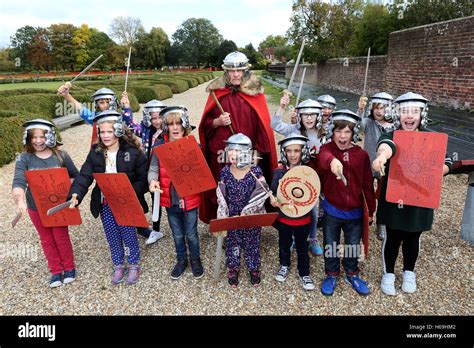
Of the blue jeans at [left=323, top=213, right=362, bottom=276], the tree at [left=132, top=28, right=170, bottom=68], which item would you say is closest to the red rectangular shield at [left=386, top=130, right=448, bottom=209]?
the blue jeans at [left=323, top=213, right=362, bottom=276]

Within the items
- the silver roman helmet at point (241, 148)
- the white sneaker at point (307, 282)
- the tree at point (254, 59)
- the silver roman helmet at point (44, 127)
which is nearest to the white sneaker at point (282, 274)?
the white sneaker at point (307, 282)

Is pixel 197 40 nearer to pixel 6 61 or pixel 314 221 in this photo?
pixel 6 61

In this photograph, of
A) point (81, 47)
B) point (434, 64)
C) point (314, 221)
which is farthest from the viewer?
point (81, 47)

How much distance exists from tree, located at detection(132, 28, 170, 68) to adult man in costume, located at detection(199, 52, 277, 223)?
Answer: 57.9 metres

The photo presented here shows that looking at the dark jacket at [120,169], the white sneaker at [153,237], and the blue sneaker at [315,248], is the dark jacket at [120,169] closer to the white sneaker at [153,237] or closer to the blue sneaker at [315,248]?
the white sneaker at [153,237]

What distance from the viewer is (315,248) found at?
14.2 feet

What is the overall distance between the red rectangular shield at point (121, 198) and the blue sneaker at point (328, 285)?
204cm

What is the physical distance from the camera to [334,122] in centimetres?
330

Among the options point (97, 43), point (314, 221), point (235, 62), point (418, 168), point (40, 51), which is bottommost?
point (314, 221)

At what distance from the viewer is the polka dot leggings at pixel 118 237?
3.73 meters

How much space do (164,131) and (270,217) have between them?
1488mm

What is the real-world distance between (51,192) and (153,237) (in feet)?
5.49

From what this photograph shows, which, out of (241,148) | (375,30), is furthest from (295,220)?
(375,30)
